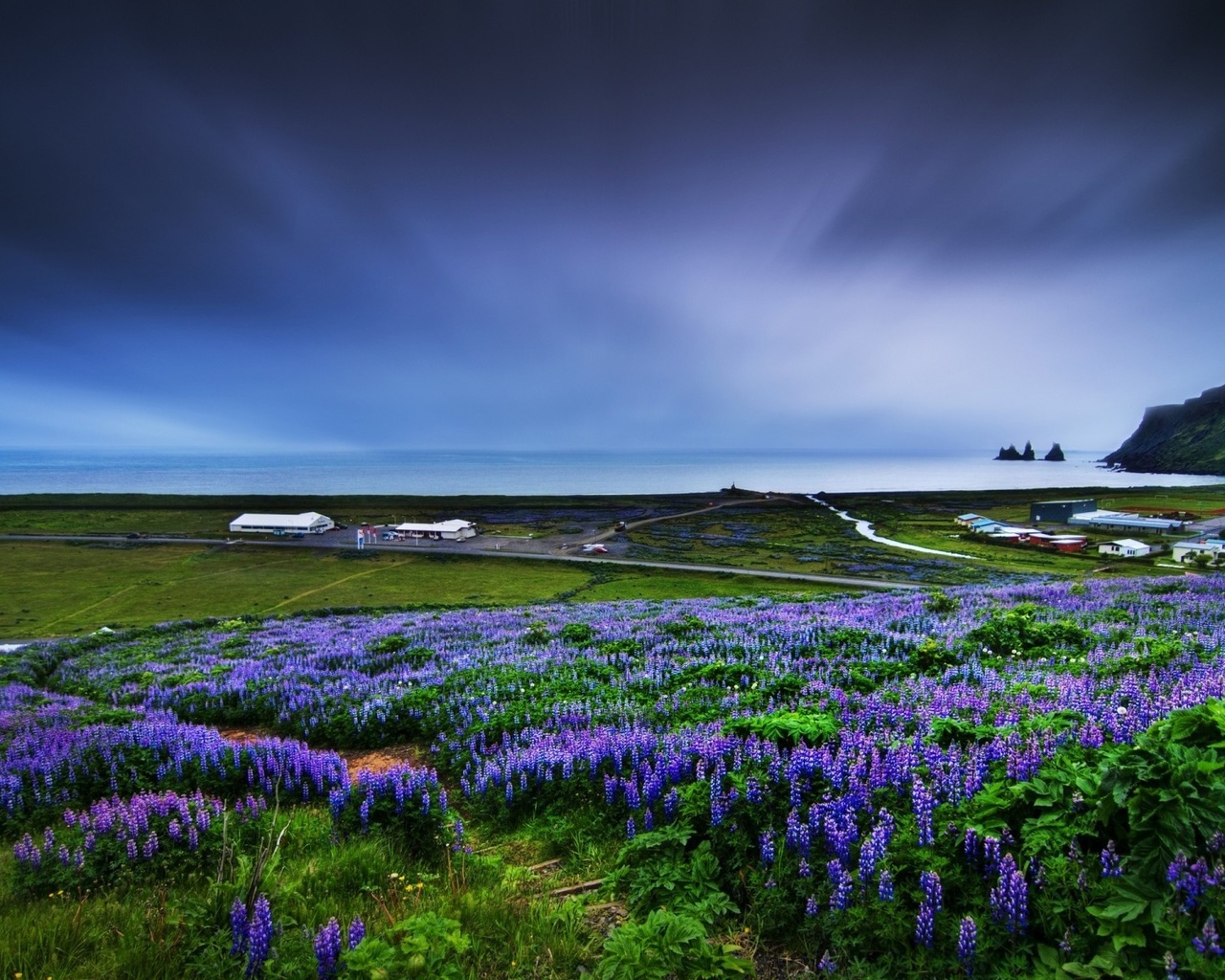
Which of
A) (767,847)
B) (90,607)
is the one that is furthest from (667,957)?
(90,607)

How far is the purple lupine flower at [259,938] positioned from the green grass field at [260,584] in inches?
1863

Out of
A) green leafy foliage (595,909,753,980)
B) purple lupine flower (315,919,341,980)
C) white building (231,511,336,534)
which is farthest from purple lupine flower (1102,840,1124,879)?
white building (231,511,336,534)

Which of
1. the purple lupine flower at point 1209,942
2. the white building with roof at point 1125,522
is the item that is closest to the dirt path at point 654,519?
the white building with roof at point 1125,522

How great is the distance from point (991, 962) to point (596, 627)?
15.1 metres

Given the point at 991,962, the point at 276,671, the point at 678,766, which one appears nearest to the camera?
the point at 991,962

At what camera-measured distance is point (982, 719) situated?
721 centimetres

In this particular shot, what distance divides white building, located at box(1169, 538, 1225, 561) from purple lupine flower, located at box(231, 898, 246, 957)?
116 metres

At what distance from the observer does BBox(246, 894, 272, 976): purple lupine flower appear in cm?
407

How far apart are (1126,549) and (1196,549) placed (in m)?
8.71

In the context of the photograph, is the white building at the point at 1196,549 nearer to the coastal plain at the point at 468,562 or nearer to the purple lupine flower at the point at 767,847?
the coastal plain at the point at 468,562

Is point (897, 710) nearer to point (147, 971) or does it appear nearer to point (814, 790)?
point (814, 790)

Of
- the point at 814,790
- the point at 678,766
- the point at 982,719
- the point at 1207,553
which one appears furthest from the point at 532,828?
the point at 1207,553

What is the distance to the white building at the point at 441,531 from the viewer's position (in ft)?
394

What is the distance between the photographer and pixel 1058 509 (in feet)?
484
